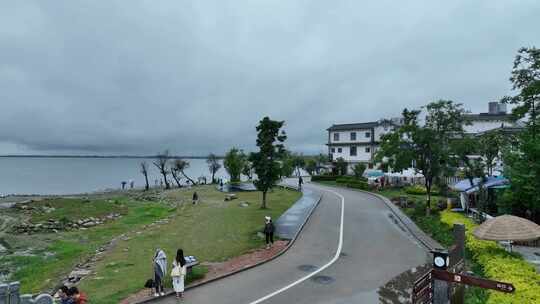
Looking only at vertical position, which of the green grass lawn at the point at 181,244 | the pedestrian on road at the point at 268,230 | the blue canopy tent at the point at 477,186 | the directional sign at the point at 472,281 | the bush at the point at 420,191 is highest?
the blue canopy tent at the point at 477,186

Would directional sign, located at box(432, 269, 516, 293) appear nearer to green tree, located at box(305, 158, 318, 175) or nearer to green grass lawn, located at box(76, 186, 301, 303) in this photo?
green grass lawn, located at box(76, 186, 301, 303)

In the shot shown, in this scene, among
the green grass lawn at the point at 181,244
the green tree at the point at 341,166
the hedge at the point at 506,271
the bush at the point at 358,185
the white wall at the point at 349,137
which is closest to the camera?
the hedge at the point at 506,271

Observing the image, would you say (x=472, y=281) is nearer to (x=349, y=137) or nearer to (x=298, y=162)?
(x=349, y=137)

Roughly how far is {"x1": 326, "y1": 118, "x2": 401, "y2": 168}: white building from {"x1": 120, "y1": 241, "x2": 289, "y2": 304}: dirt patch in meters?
44.1

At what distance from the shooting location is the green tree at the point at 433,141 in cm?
2395

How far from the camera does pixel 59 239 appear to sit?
2317 cm

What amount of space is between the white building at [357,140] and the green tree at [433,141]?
106 ft

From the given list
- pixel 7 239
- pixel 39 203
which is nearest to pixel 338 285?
pixel 7 239

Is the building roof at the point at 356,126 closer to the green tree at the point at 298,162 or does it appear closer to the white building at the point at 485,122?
the white building at the point at 485,122

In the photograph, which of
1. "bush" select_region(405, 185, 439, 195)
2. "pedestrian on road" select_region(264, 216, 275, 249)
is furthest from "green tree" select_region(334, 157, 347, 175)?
"pedestrian on road" select_region(264, 216, 275, 249)

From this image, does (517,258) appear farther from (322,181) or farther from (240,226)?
(322,181)

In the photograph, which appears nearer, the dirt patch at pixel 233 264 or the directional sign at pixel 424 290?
the directional sign at pixel 424 290

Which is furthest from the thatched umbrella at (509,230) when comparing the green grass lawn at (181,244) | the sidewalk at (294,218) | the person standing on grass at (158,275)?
the person standing on grass at (158,275)

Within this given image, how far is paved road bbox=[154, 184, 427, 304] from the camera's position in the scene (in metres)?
11.4
